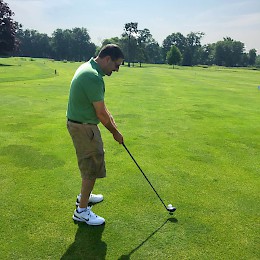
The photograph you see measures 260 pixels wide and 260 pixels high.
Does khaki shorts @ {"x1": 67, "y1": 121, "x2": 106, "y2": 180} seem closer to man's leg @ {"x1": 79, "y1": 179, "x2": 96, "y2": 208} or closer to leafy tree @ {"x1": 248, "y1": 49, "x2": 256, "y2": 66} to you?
man's leg @ {"x1": 79, "y1": 179, "x2": 96, "y2": 208}

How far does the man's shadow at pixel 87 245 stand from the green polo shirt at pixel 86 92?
1733 millimetres

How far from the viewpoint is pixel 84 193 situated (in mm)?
5406

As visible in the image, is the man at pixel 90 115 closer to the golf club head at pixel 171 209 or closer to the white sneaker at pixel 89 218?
the white sneaker at pixel 89 218

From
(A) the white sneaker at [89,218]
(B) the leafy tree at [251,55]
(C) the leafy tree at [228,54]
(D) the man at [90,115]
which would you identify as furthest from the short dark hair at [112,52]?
(B) the leafy tree at [251,55]

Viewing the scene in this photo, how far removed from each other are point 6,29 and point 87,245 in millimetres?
77248

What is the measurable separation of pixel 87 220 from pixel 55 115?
370 inches

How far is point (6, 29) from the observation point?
7300cm

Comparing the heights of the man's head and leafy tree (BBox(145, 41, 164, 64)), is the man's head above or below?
below

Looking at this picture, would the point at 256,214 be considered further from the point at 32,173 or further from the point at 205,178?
the point at 32,173

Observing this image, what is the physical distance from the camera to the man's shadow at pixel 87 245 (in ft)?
14.9

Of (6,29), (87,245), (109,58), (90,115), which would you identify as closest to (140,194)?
(87,245)

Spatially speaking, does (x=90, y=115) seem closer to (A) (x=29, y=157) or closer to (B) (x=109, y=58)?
(B) (x=109, y=58)

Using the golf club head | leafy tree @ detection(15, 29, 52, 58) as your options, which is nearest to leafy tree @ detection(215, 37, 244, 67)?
leafy tree @ detection(15, 29, 52, 58)

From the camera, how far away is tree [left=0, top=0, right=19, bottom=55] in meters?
73.0
